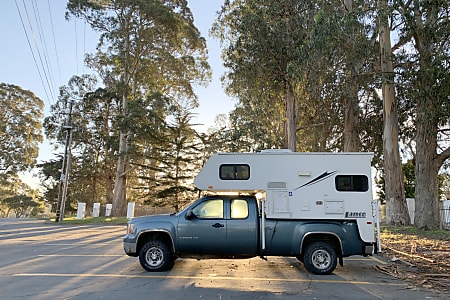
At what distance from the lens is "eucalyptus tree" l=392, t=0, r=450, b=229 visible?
16.0 m

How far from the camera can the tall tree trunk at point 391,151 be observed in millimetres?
18609

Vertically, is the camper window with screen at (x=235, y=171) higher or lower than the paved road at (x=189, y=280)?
higher

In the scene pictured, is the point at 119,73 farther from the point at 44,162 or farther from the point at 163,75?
the point at 44,162

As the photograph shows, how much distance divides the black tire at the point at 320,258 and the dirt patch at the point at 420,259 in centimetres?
139

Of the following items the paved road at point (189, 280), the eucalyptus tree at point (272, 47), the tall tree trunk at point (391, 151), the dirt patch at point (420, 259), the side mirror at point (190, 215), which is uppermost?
the eucalyptus tree at point (272, 47)

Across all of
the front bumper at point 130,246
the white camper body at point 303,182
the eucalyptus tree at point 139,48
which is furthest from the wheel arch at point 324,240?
the eucalyptus tree at point 139,48

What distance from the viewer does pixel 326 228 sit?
7777mm

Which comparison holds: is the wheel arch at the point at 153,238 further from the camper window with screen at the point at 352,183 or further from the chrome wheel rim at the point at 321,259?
the camper window with screen at the point at 352,183

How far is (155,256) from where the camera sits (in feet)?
26.1

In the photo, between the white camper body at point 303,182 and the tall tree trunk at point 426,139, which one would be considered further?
the tall tree trunk at point 426,139

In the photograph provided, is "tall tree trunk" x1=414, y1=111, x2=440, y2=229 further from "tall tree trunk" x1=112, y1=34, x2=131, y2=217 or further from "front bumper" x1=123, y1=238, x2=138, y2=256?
"tall tree trunk" x1=112, y1=34, x2=131, y2=217

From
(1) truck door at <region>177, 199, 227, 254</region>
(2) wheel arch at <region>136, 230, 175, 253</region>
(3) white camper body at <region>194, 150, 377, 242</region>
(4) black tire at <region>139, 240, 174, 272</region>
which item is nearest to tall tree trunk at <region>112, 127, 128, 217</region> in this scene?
(2) wheel arch at <region>136, 230, 175, 253</region>

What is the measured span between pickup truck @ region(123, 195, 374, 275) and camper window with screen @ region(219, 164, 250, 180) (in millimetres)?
588

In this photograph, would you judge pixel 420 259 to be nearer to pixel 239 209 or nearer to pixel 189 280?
pixel 239 209
